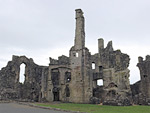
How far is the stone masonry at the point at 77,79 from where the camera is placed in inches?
965

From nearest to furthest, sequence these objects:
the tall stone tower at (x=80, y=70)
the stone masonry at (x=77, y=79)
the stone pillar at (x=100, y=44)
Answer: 1. the stone masonry at (x=77, y=79)
2. the tall stone tower at (x=80, y=70)
3. the stone pillar at (x=100, y=44)

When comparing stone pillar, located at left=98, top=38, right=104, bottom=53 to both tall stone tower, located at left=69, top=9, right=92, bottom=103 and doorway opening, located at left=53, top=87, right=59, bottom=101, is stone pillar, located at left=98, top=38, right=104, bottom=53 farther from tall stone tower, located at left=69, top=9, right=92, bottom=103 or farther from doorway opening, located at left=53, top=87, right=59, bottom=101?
doorway opening, located at left=53, top=87, right=59, bottom=101

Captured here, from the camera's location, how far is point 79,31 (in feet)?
91.0

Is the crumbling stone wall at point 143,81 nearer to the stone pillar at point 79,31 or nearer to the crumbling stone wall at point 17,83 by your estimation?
the stone pillar at point 79,31

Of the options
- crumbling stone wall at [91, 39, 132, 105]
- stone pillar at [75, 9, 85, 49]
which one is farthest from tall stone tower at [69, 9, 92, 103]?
crumbling stone wall at [91, 39, 132, 105]

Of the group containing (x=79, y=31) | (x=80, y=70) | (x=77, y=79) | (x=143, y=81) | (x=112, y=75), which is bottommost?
(x=143, y=81)


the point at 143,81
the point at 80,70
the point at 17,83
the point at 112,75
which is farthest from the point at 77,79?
the point at 143,81

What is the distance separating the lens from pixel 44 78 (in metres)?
30.2

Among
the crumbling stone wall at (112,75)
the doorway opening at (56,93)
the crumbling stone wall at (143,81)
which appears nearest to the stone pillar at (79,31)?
the crumbling stone wall at (112,75)

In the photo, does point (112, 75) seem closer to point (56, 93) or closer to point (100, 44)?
point (100, 44)

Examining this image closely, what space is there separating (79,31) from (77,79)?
7516 millimetres

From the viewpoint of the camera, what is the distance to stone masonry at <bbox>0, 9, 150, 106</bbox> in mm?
24516

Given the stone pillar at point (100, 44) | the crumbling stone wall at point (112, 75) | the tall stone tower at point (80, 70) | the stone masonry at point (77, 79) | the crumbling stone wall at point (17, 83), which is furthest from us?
the stone pillar at point (100, 44)

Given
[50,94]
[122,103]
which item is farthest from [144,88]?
[50,94]
